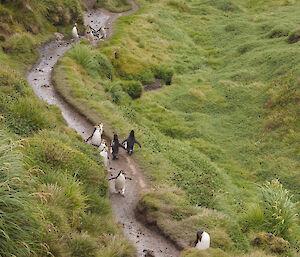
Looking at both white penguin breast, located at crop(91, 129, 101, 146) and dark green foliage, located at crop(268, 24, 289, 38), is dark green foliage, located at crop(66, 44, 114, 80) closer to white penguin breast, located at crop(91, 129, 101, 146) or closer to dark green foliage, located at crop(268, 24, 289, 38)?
white penguin breast, located at crop(91, 129, 101, 146)

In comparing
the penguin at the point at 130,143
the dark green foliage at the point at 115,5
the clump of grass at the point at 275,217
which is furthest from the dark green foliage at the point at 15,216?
the dark green foliage at the point at 115,5

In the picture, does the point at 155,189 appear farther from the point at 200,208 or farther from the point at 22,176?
the point at 22,176

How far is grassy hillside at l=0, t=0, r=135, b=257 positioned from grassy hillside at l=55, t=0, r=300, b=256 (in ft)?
7.84

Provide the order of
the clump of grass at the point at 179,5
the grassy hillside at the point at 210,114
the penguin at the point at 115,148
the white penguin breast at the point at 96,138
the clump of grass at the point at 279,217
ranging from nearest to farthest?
the clump of grass at the point at 279,217
the grassy hillside at the point at 210,114
the penguin at the point at 115,148
the white penguin breast at the point at 96,138
the clump of grass at the point at 179,5

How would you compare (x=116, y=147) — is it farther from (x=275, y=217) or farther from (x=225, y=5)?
(x=225, y=5)

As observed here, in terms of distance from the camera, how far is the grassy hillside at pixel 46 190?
24.1ft

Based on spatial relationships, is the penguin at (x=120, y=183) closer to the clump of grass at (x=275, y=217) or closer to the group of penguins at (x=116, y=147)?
the group of penguins at (x=116, y=147)

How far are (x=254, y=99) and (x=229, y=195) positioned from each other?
36.2 ft

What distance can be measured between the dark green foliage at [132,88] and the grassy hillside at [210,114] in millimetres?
394

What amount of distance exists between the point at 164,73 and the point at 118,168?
1606cm

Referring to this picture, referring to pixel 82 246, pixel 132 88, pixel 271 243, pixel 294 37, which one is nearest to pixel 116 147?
pixel 271 243

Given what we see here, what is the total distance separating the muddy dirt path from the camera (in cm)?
1188

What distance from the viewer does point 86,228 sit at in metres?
10.2

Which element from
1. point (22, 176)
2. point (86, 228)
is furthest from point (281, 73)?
point (22, 176)
